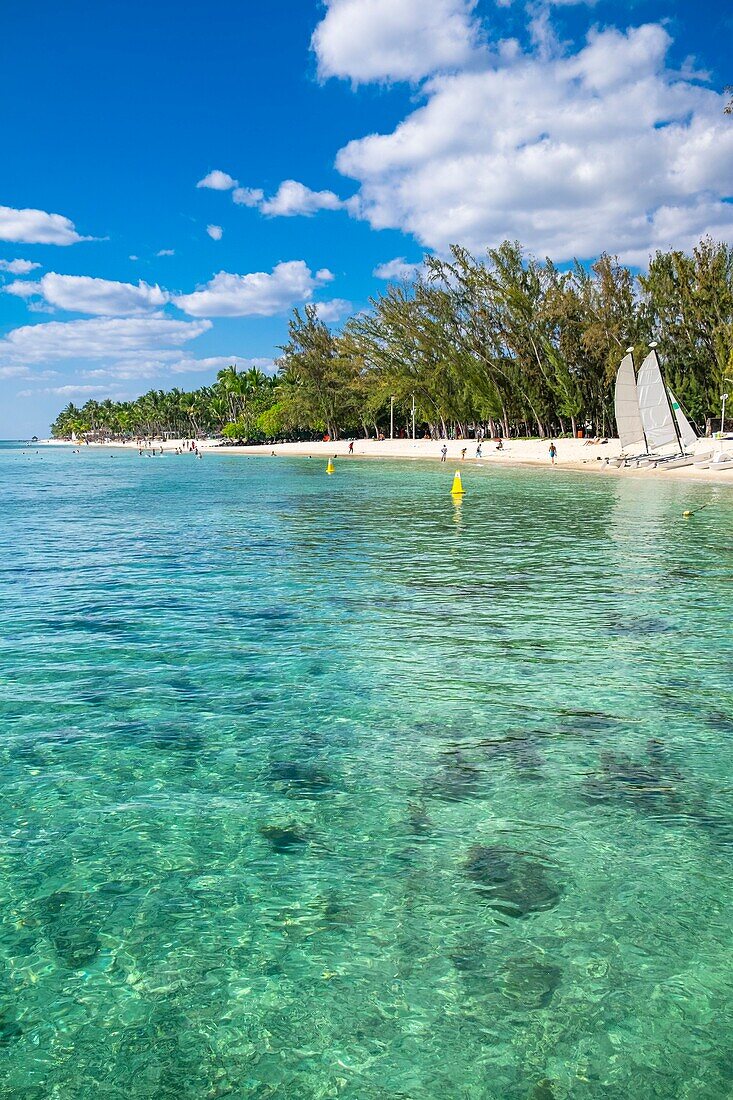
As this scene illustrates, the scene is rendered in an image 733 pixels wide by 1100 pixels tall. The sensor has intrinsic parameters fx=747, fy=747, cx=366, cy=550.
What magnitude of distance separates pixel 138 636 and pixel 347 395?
110 meters

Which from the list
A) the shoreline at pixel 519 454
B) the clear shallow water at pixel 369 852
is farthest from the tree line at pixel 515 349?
the clear shallow water at pixel 369 852

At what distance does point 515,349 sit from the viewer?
8550 cm

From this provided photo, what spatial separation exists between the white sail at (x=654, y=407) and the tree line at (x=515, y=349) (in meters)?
8.70

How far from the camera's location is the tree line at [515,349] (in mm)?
69625

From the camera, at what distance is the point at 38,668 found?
36.8 ft

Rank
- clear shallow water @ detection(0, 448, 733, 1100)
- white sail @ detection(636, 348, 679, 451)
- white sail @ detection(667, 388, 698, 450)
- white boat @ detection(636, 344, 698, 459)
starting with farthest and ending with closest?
1. white sail @ detection(667, 388, 698, 450)
2. white sail @ detection(636, 348, 679, 451)
3. white boat @ detection(636, 344, 698, 459)
4. clear shallow water @ detection(0, 448, 733, 1100)

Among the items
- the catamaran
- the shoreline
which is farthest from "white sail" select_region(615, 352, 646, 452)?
the shoreline

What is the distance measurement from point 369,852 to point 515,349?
279ft

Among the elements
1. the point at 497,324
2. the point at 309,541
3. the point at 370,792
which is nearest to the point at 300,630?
the point at 370,792

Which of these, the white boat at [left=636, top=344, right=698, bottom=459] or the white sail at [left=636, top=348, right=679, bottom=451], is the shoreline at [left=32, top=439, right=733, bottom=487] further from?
the white sail at [left=636, top=348, right=679, bottom=451]

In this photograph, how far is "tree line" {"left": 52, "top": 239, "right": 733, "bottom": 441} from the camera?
2741 inches

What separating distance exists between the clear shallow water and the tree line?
56291 millimetres

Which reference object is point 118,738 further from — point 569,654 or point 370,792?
point 569,654

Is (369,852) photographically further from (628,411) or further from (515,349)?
(515,349)
